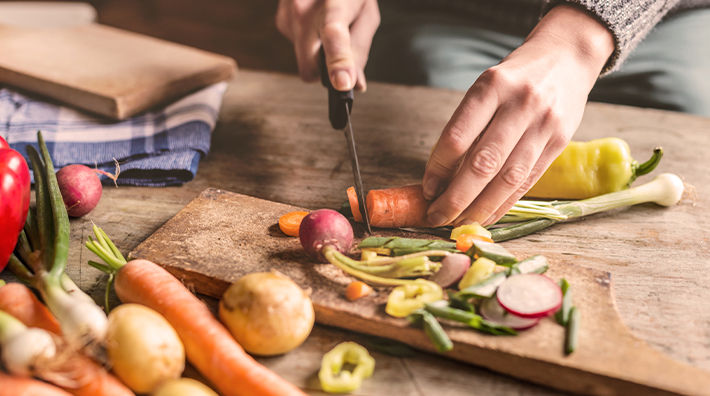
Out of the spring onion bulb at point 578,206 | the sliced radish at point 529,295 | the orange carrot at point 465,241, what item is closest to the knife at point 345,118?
the orange carrot at point 465,241

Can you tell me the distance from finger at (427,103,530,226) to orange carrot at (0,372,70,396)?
0.99m

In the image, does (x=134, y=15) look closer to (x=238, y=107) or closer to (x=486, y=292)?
(x=238, y=107)

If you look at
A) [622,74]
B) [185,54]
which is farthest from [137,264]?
[622,74]

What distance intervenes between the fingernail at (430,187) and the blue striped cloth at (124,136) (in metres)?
0.80

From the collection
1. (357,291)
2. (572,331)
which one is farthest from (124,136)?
(572,331)

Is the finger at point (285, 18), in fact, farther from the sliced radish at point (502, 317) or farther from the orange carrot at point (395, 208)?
the sliced radish at point (502, 317)

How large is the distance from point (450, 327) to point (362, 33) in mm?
1260

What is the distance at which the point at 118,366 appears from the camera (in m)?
1.04

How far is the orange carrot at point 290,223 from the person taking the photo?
149cm

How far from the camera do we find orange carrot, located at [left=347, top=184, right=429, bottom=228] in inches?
60.6

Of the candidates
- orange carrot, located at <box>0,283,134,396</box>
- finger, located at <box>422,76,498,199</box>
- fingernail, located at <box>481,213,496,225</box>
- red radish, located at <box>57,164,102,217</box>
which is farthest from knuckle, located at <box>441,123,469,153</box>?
→ red radish, located at <box>57,164,102,217</box>

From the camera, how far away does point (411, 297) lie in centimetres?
125

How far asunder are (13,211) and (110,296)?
0.29 m

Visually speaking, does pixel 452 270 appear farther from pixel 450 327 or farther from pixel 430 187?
pixel 430 187
